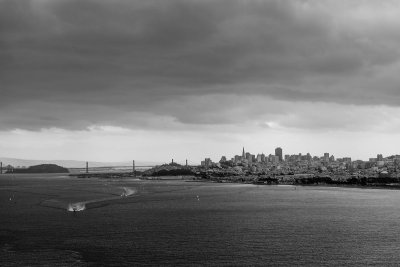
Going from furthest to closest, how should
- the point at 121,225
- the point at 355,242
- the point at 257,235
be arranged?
the point at 121,225 → the point at 257,235 → the point at 355,242

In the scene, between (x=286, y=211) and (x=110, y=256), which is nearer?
(x=110, y=256)

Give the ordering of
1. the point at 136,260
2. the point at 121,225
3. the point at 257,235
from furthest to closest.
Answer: the point at 121,225 < the point at 257,235 < the point at 136,260

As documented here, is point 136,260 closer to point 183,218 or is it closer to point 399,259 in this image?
point 399,259

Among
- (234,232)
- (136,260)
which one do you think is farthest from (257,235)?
(136,260)

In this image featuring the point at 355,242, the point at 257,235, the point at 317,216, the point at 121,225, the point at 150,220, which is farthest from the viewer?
the point at 317,216

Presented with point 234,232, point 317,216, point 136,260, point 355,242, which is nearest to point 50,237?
point 136,260

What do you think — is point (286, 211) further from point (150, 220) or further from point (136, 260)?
point (136, 260)

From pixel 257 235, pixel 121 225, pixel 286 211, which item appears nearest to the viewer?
pixel 257 235

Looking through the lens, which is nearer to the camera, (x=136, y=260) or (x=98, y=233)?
(x=136, y=260)
